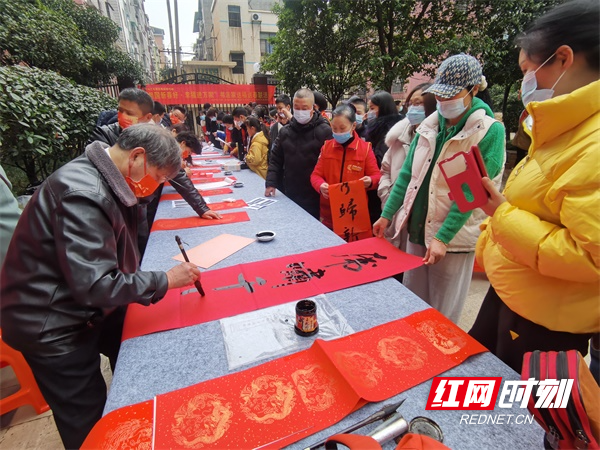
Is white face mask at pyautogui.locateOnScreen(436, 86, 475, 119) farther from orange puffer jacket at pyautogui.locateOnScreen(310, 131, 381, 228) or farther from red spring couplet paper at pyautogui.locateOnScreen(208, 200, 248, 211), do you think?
red spring couplet paper at pyautogui.locateOnScreen(208, 200, 248, 211)

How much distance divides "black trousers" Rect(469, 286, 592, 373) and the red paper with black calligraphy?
1267 millimetres

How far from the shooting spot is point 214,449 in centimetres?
69

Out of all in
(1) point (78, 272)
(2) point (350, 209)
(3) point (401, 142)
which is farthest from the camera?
(2) point (350, 209)

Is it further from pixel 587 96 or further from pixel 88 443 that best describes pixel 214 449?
pixel 587 96

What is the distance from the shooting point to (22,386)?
1712 millimetres

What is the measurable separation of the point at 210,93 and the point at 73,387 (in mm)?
13278

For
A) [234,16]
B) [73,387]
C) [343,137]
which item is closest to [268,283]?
[73,387]

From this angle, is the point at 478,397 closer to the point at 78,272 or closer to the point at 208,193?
the point at 78,272

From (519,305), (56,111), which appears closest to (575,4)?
(519,305)

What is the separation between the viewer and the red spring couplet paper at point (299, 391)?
73cm

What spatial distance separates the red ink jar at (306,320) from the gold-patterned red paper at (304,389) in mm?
73

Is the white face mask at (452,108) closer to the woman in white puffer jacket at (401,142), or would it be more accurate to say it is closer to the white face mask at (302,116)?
the woman in white puffer jacket at (401,142)

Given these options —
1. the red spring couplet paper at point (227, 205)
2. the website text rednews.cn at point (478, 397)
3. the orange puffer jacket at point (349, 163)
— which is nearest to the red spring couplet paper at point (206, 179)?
the red spring couplet paper at point (227, 205)

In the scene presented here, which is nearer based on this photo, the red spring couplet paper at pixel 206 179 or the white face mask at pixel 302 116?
the white face mask at pixel 302 116
